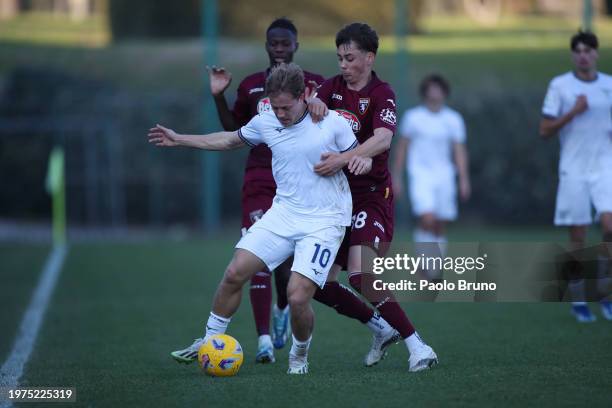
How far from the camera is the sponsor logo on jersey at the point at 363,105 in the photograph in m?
7.02

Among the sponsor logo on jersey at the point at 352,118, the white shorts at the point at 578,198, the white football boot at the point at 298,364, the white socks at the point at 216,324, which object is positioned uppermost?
the sponsor logo on jersey at the point at 352,118

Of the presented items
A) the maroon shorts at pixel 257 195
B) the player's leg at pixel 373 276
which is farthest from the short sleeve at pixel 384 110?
the maroon shorts at pixel 257 195

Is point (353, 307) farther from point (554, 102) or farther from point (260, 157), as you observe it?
point (554, 102)

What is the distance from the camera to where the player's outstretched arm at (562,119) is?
29.8 feet

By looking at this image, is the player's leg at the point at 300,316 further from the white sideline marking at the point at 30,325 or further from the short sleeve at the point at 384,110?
the white sideline marking at the point at 30,325

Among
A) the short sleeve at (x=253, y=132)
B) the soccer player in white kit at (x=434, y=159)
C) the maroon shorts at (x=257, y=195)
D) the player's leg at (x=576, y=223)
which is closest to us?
the short sleeve at (x=253, y=132)

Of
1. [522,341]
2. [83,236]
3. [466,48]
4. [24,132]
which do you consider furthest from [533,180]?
[522,341]

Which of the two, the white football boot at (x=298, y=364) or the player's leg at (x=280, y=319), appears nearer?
the white football boot at (x=298, y=364)

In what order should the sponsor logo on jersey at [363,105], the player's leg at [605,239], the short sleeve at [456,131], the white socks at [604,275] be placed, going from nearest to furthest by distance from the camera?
the sponsor logo on jersey at [363,105]
the player's leg at [605,239]
the white socks at [604,275]
the short sleeve at [456,131]

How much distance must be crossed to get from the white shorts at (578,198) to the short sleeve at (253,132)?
3876mm

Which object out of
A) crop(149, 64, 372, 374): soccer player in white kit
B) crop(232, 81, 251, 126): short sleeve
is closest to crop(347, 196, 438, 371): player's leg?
crop(149, 64, 372, 374): soccer player in white kit

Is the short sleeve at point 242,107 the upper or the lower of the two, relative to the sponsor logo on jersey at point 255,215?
upper

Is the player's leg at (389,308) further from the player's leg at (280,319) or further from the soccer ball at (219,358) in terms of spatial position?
the player's leg at (280,319)

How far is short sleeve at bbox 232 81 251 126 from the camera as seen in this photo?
26.6ft
